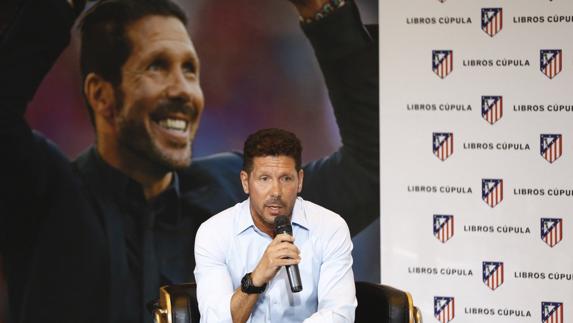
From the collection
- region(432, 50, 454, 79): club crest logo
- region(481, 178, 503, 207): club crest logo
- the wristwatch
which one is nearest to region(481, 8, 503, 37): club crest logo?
region(432, 50, 454, 79): club crest logo

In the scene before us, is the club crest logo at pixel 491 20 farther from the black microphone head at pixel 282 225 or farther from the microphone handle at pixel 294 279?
the microphone handle at pixel 294 279

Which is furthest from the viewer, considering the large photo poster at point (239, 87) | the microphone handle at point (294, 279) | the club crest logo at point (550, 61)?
the large photo poster at point (239, 87)

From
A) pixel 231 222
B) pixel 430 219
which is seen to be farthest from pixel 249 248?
pixel 430 219

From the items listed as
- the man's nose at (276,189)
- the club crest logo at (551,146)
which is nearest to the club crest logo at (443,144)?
the club crest logo at (551,146)

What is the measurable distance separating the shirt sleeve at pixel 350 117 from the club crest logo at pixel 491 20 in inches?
26.0

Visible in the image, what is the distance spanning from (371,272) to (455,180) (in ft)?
2.59

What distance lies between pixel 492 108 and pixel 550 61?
1.40 feet

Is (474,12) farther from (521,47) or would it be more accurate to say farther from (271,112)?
(271,112)

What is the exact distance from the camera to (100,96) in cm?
496

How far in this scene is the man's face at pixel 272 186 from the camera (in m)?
2.69

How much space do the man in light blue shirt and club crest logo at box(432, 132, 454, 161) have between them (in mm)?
1905

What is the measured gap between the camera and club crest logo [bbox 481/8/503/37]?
179 inches

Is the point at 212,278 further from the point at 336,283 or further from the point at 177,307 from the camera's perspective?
the point at 336,283

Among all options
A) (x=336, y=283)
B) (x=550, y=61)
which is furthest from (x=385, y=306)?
(x=550, y=61)
